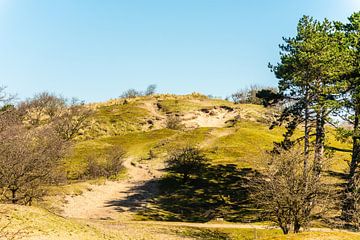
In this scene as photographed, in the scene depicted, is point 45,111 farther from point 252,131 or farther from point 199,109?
point 252,131

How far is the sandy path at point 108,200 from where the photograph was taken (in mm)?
40084

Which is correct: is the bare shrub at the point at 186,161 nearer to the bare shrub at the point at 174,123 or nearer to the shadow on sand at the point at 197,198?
the shadow on sand at the point at 197,198

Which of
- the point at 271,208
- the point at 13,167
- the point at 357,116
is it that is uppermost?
the point at 357,116

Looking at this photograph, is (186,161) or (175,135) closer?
(186,161)

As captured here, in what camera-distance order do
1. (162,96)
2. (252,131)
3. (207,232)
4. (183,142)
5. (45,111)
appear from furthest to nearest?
(162,96)
(45,111)
(252,131)
(183,142)
(207,232)

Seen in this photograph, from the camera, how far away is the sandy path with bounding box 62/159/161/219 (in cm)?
4008

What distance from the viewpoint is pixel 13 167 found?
2952 cm

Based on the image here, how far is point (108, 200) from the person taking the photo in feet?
149

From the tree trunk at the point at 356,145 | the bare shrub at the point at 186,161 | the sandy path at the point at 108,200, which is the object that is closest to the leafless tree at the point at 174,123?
the sandy path at the point at 108,200

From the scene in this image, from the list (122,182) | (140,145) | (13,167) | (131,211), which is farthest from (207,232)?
(140,145)

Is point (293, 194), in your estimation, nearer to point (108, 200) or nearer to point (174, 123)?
point (108, 200)

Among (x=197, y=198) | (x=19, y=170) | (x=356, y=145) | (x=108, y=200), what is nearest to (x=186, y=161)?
(x=197, y=198)

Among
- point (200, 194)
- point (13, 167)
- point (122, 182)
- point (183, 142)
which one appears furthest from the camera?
point (183, 142)

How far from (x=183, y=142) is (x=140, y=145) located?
918 cm
